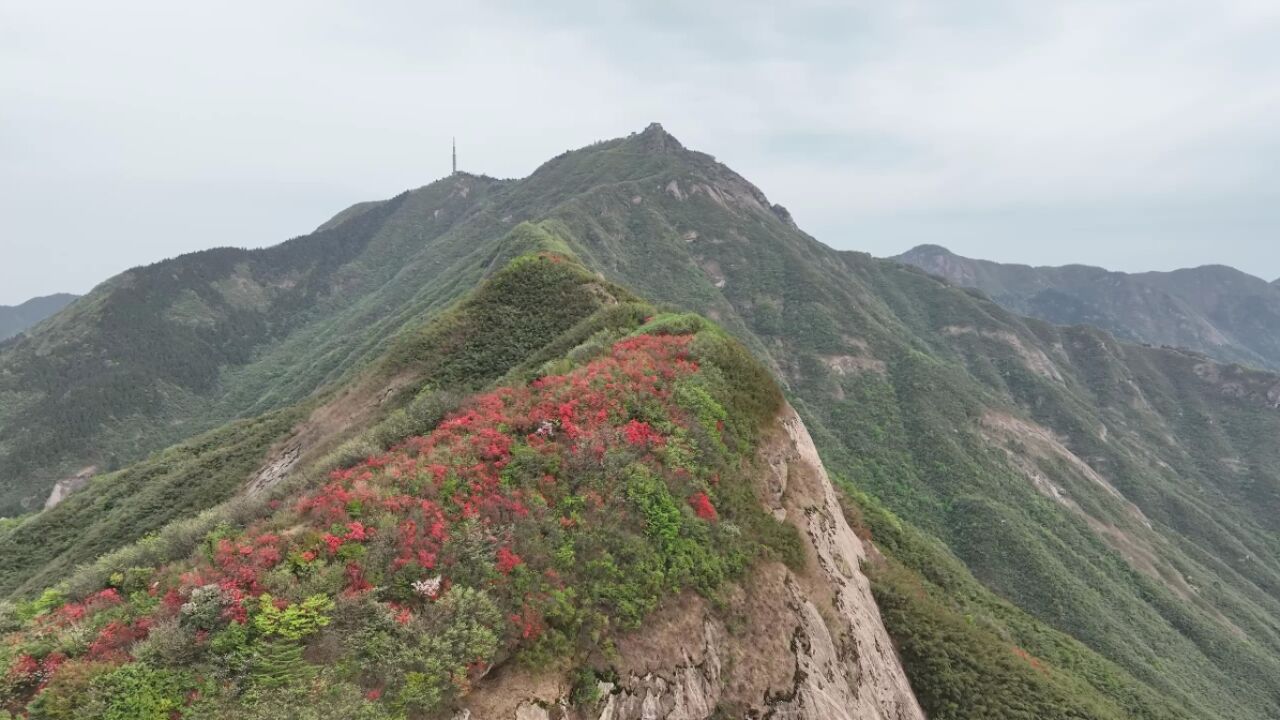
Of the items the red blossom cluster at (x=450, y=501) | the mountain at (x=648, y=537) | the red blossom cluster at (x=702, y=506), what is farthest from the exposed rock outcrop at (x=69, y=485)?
the red blossom cluster at (x=702, y=506)

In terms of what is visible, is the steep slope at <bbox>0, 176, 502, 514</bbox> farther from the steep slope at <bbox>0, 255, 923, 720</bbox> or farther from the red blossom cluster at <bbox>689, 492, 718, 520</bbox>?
the red blossom cluster at <bbox>689, 492, 718, 520</bbox>

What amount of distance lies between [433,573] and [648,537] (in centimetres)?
718

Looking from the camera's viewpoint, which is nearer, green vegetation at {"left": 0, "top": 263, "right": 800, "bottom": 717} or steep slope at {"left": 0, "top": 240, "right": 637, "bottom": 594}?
green vegetation at {"left": 0, "top": 263, "right": 800, "bottom": 717}

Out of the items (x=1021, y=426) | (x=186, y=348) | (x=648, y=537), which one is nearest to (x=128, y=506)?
(x=648, y=537)

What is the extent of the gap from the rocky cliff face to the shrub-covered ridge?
3.05 ft

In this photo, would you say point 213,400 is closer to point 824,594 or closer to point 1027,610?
point 824,594

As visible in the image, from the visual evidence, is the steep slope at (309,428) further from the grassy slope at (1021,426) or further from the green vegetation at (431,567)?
the grassy slope at (1021,426)

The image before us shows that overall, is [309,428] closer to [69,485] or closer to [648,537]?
[648,537]

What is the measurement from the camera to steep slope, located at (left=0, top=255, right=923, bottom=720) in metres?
11.9

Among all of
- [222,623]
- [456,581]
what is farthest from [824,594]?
[222,623]

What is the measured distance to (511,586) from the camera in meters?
14.9

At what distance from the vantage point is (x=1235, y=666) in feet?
237

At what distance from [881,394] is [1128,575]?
46.9 m

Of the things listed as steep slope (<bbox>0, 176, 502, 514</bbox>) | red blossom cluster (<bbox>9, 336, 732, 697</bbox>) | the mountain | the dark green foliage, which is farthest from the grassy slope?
the dark green foliage
